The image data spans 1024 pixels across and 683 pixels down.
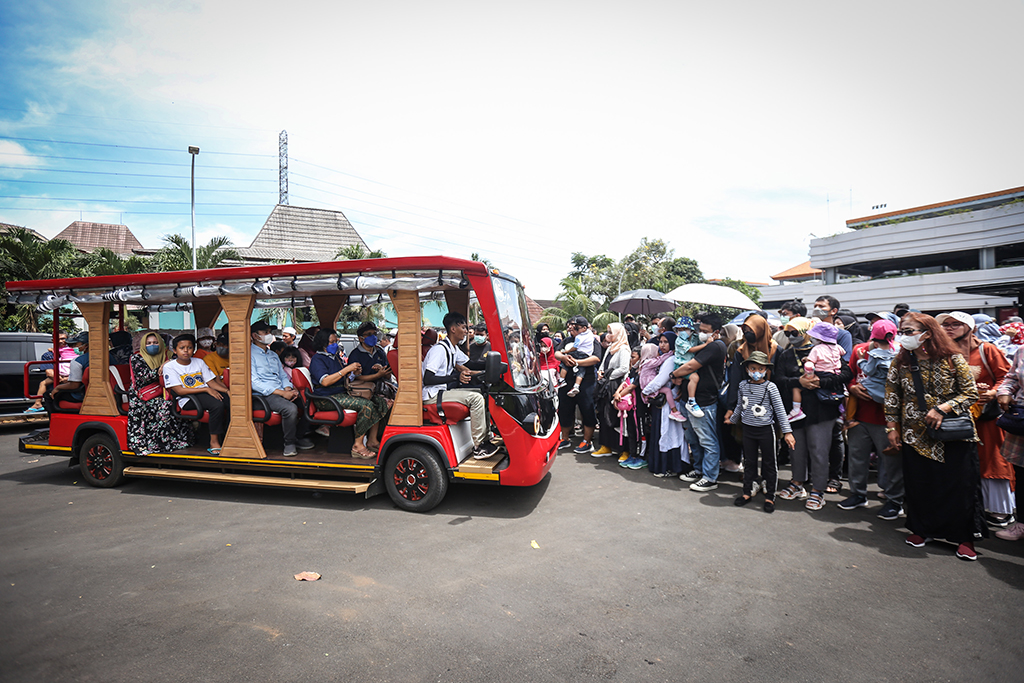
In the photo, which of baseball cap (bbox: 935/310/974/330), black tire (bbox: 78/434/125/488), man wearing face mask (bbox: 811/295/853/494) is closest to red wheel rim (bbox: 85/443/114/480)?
black tire (bbox: 78/434/125/488)

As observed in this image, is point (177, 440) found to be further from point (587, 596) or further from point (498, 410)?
point (587, 596)

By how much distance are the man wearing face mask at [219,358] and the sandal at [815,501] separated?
7312 mm

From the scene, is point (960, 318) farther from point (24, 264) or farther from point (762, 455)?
point (24, 264)

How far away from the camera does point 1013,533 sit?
476 cm

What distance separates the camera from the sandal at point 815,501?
5.64m

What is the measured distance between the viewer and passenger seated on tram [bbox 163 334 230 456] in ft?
21.1

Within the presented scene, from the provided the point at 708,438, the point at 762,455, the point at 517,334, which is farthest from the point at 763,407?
the point at 517,334

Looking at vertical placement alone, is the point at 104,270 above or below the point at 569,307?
above

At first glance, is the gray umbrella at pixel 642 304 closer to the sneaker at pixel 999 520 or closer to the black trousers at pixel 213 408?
the sneaker at pixel 999 520

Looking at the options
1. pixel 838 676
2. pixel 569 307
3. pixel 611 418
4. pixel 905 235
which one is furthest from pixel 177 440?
pixel 905 235

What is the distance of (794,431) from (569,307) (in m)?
16.8

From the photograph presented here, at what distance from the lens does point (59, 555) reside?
464 cm

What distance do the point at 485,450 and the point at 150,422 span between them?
14.0 ft

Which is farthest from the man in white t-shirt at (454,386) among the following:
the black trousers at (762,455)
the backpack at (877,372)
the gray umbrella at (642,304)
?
the gray umbrella at (642,304)
